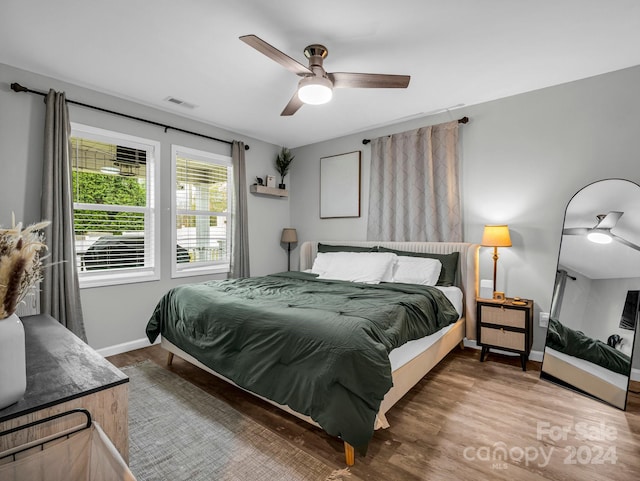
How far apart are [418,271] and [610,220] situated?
1.63 metres

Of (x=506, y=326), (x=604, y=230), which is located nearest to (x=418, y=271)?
(x=506, y=326)

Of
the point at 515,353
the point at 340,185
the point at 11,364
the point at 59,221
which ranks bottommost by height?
the point at 515,353

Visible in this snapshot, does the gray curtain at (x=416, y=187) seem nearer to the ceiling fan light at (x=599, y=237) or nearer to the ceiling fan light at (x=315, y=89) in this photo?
the ceiling fan light at (x=599, y=237)

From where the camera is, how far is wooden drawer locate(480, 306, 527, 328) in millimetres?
2936

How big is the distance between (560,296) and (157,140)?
14.4 feet

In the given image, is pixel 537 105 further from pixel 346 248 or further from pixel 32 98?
pixel 32 98

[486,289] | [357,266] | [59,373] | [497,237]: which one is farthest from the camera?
[357,266]

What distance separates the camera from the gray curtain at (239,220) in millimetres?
4348

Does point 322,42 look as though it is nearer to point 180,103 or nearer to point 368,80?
point 368,80

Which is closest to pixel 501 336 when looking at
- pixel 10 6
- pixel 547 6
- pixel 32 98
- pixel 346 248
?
pixel 346 248

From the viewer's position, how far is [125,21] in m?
2.19

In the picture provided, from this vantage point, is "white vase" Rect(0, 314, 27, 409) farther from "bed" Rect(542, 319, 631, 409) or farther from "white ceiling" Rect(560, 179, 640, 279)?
"white ceiling" Rect(560, 179, 640, 279)

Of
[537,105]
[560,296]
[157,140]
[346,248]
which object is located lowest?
[560,296]

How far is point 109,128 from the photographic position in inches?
130
